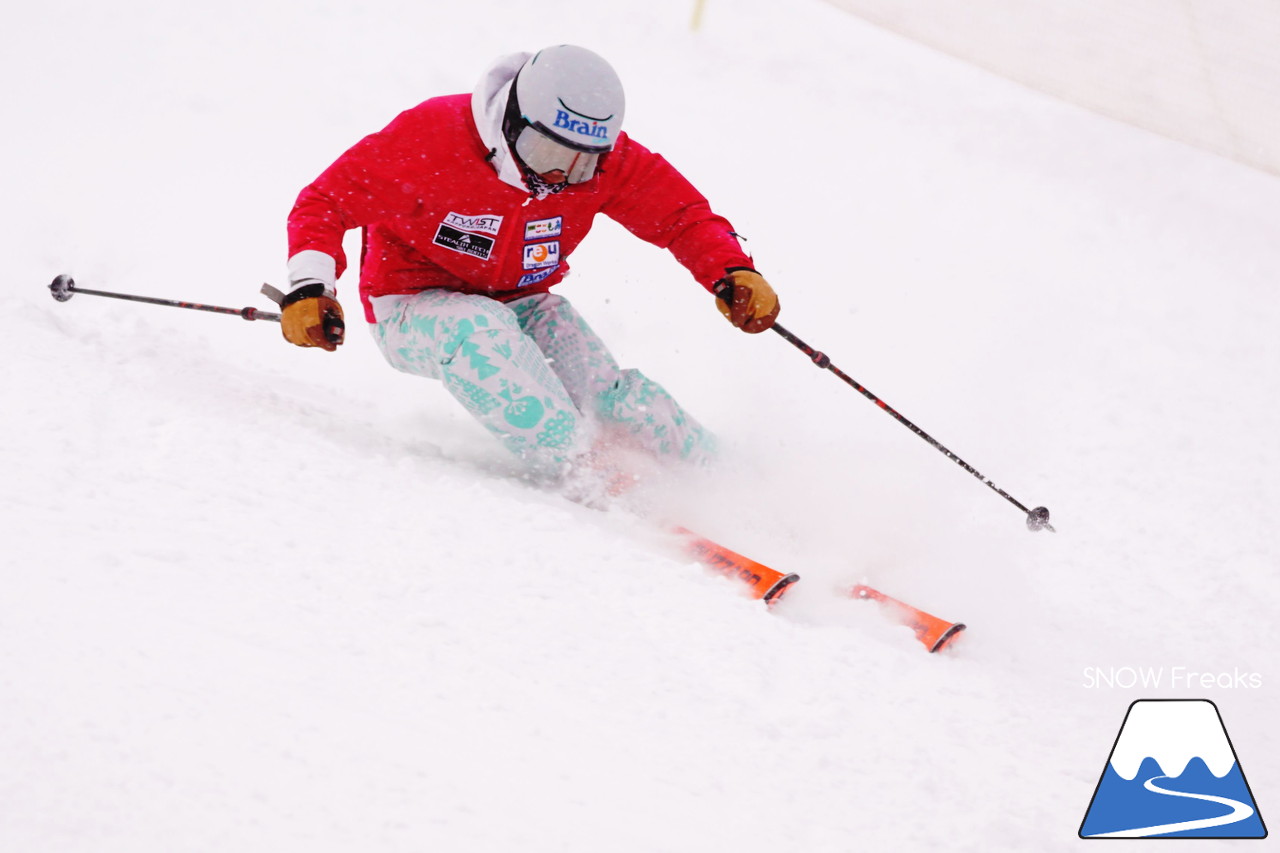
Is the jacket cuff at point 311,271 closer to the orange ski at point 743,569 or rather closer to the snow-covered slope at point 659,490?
the snow-covered slope at point 659,490

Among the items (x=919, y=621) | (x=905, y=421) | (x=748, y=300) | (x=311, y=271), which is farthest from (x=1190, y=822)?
(x=311, y=271)

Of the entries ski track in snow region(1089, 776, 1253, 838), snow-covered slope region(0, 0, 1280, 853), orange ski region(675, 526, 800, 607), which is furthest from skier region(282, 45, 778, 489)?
ski track in snow region(1089, 776, 1253, 838)

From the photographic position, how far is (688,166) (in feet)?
21.2

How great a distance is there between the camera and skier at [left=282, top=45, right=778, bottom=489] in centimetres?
292

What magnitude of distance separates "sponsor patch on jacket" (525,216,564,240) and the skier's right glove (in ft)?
2.28

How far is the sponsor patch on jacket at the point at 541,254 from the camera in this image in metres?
3.32

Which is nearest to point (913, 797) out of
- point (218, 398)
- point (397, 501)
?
point (397, 501)

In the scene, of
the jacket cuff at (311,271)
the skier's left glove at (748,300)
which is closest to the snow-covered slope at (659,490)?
A: the jacket cuff at (311,271)

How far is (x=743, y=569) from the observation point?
2.73m

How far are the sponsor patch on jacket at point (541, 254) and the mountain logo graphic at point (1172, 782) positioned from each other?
2192 mm

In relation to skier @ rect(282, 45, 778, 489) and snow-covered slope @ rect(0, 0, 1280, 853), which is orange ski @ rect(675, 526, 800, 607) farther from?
skier @ rect(282, 45, 778, 489)

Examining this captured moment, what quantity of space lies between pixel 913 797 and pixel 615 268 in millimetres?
4139

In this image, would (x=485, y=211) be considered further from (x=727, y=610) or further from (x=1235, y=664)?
(x=1235, y=664)

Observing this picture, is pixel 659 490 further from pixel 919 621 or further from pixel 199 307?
pixel 199 307
